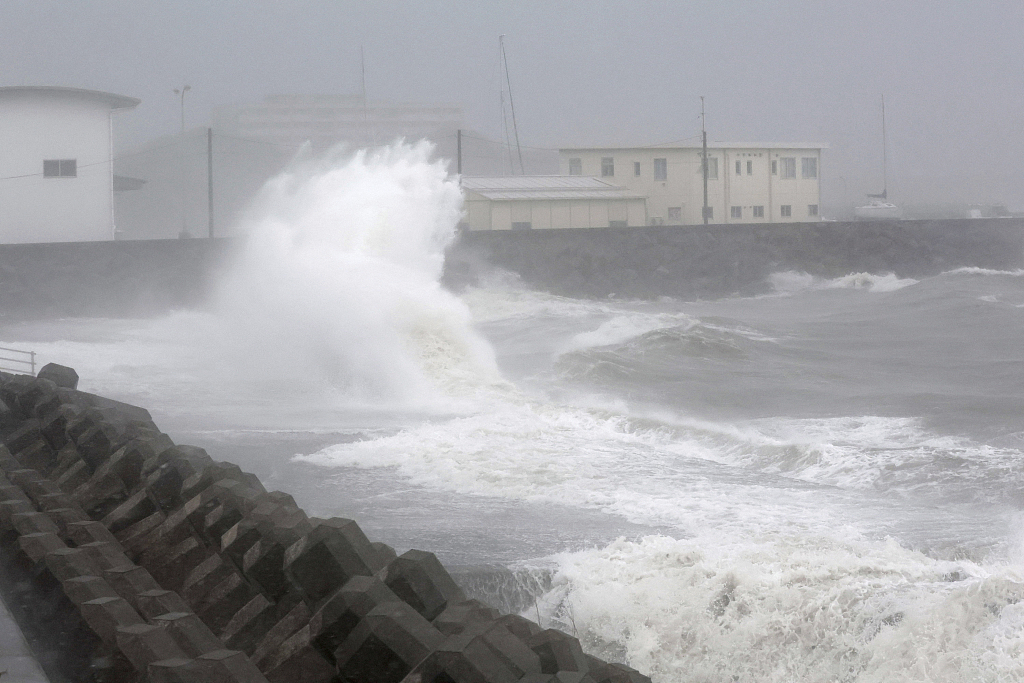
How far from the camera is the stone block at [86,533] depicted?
403 cm

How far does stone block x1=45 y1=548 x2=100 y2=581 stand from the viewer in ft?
11.2

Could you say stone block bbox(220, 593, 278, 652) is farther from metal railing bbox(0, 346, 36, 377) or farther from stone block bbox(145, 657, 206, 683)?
metal railing bbox(0, 346, 36, 377)

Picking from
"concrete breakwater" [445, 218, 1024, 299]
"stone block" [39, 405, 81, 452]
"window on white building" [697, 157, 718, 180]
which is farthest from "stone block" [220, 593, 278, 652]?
"window on white building" [697, 157, 718, 180]

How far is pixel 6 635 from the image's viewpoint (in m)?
3.26

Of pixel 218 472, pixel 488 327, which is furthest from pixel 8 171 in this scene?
pixel 218 472

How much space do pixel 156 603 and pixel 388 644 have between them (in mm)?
1055

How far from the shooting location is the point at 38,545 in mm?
3646

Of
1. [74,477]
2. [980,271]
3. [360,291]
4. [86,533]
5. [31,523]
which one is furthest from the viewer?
[980,271]

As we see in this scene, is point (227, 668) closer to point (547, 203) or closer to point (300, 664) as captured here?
point (300, 664)

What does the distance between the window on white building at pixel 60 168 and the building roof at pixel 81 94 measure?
2.05 m

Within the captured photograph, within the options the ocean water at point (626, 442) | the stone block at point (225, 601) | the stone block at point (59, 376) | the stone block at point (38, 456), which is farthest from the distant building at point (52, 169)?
the stone block at point (225, 601)

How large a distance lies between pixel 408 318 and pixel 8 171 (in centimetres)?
1750

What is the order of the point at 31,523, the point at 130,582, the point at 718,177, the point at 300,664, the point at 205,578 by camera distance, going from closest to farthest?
the point at 300,664 → the point at 130,582 → the point at 205,578 → the point at 31,523 → the point at 718,177

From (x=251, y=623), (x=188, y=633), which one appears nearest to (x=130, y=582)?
(x=251, y=623)
